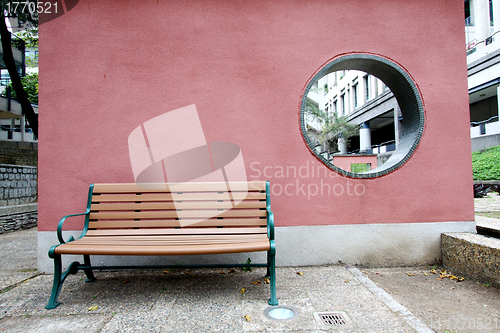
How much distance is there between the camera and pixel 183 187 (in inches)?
118

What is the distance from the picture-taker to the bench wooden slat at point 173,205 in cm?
291

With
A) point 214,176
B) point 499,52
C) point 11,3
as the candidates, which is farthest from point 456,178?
point 499,52

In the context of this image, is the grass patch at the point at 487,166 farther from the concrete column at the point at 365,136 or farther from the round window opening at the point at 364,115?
the concrete column at the point at 365,136

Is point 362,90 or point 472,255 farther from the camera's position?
point 362,90

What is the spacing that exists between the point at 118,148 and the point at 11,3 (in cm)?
520

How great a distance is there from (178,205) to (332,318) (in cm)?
181

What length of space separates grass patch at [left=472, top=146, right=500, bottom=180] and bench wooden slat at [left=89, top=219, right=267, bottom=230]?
1389cm

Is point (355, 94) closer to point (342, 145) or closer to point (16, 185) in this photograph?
point (342, 145)

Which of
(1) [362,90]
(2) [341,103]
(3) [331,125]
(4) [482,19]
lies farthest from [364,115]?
(4) [482,19]

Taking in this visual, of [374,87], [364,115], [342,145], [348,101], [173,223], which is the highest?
[348,101]

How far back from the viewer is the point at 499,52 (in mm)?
16188

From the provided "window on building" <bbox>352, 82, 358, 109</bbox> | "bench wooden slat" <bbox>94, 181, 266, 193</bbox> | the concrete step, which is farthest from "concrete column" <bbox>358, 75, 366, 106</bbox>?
"bench wooden slat" <bbox>94, 181, 266, 193</bbox>

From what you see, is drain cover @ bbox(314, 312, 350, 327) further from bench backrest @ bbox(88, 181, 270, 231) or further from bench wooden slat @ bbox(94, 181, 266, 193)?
bench wooden slat @ bbox(94, 181, 266, 193)

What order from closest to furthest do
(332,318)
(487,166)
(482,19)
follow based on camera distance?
1. (332,318)
2. (487,166)
3. (482,19)
